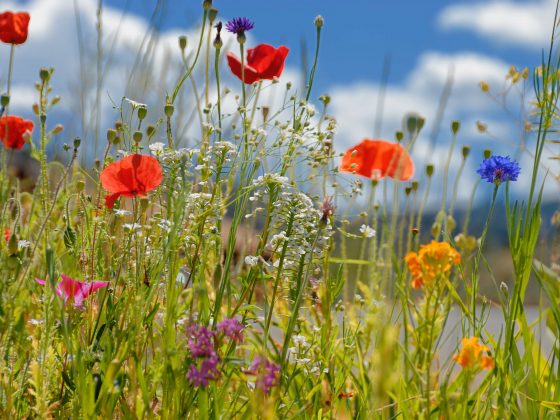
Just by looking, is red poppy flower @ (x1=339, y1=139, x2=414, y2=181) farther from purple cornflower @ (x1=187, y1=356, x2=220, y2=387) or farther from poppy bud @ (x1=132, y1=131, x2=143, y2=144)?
purple cornflower @ (x1=187, y1=356, x2=220, y2=387)

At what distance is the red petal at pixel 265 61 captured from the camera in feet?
5.49

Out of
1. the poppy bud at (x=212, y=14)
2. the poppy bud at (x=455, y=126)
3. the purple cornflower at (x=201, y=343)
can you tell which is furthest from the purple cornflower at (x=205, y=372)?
the poppy bud at (x=455, y=126)

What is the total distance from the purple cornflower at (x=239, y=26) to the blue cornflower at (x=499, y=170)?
599 mm

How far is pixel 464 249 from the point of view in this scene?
4.73ft

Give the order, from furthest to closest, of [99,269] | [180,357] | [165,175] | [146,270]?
[99,269], [165,175], [146,270], [180,357]

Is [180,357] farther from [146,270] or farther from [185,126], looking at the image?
[185,126]

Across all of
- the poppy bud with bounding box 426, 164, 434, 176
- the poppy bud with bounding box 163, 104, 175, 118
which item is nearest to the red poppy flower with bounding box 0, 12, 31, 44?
the poppy bud with bounding box 163, 104, 175, 118

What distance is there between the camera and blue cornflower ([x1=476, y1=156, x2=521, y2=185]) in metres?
1.60

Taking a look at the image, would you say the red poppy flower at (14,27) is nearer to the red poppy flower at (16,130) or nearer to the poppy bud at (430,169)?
the red poppy flower at (16,130)

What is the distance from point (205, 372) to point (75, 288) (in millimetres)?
441

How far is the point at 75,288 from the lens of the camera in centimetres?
142

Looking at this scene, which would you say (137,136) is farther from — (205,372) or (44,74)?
(205,372)

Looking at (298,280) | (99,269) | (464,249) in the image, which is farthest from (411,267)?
(99,269)

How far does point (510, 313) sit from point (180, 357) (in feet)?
2.07
